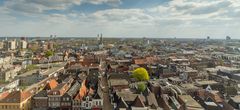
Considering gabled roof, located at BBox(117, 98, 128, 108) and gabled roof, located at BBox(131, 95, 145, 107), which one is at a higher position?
gabled roof, located at BBox(131, 95, 145, 107)

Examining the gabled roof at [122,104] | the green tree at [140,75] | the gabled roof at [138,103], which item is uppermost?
the green tree at [140,75]

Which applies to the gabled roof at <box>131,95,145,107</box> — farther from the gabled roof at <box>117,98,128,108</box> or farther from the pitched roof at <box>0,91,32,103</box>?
the pitched roof at <box>0,91,32,103</box>

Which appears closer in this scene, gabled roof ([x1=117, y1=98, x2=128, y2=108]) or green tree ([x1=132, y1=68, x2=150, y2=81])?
gabled roof ([x1=117, y1=98, x2=128, y2=108])

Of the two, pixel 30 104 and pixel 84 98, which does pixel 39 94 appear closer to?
pixel 30 104

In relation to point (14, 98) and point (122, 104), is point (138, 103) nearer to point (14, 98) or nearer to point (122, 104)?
point (122, 104)

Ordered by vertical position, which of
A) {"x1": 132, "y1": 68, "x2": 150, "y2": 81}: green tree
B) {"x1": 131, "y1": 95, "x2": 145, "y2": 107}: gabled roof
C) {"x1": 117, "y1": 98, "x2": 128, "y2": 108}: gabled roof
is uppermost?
{"x1": 132, "y1": 68, "x2": 150, "y2": 81}: green tree

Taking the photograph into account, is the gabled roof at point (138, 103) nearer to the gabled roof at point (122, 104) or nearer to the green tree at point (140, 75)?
the gabled roof at point (122, 104)

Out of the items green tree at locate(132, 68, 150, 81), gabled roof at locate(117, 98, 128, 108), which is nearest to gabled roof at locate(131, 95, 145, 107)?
gabled roof at locate(117, 98, 128, 108)

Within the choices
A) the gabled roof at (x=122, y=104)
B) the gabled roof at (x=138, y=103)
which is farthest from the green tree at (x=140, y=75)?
the gabled roof at (x=138, y=103)

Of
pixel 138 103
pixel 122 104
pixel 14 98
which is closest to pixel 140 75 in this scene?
pixel 122 104

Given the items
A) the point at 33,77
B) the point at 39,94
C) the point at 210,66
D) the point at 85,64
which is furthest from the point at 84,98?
the point at 210,66

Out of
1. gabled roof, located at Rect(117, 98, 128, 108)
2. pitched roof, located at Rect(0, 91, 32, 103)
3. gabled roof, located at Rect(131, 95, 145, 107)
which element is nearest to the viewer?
gabled roof, located at Rect(131, 95, 145, 107)
